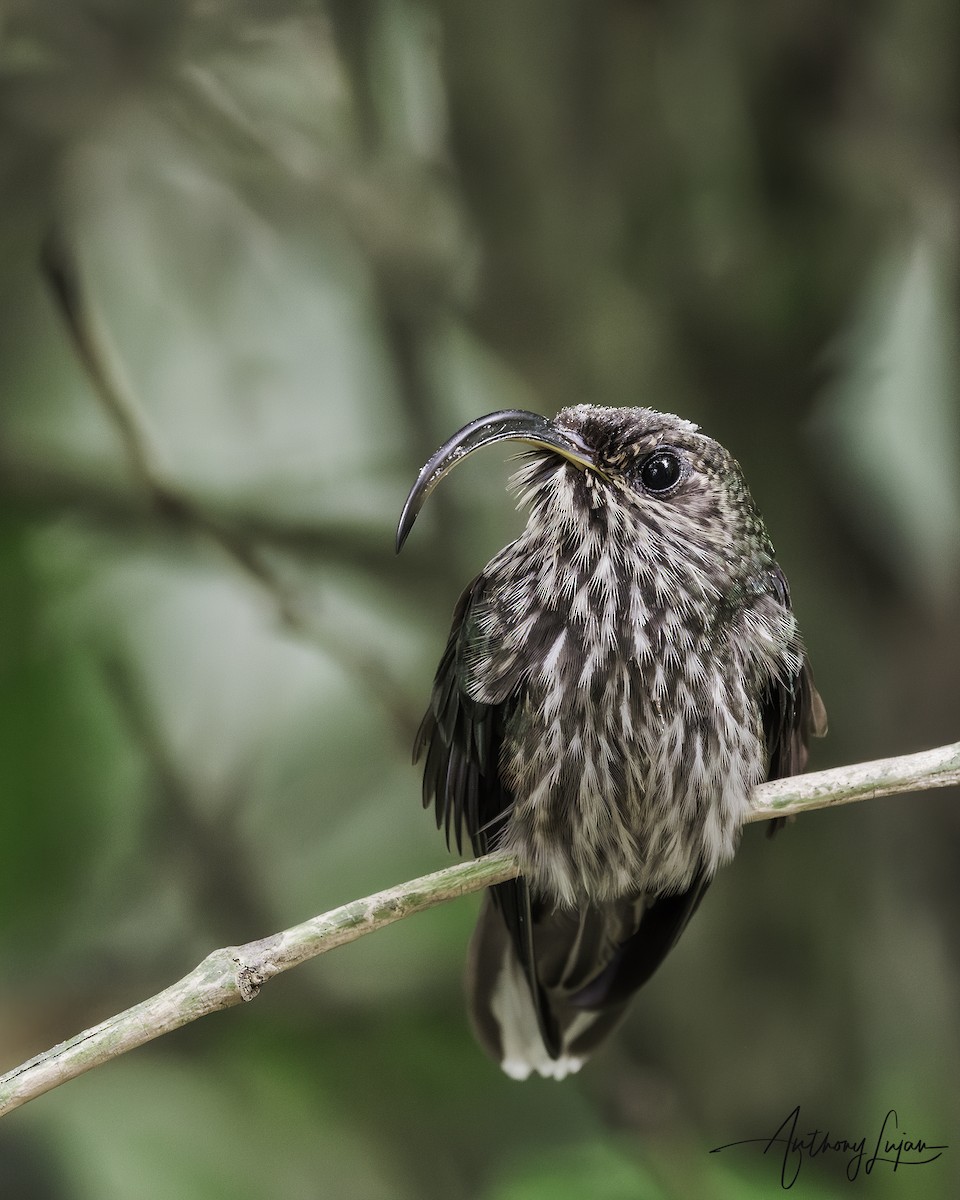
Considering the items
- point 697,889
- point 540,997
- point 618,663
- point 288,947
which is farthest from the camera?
point 540,997

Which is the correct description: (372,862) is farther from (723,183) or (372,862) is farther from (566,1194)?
(723,183)

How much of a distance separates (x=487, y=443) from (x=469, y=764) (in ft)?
2.00

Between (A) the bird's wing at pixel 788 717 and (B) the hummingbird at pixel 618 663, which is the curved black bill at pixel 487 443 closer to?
(B) the hummingbird at pixel 618 663

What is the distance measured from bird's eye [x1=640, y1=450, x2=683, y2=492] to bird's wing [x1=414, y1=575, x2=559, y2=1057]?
0.32m

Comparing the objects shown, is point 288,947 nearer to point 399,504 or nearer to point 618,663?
point 618,663

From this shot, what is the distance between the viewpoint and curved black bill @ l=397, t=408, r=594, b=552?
1.57m

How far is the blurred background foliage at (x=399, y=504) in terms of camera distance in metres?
2.81

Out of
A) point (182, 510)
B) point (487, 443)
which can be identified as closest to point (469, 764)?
point (487, 443)

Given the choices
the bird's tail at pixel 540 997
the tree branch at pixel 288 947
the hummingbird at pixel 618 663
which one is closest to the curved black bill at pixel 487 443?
the hummingbird at pixel 618 663

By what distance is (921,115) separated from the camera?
2871mm

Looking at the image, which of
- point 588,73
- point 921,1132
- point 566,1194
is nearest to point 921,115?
point 588,73

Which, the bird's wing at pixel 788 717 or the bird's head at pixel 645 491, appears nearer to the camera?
the bird's head at pixel 645 491

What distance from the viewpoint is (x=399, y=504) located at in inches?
126

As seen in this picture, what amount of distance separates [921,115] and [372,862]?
230 cm
